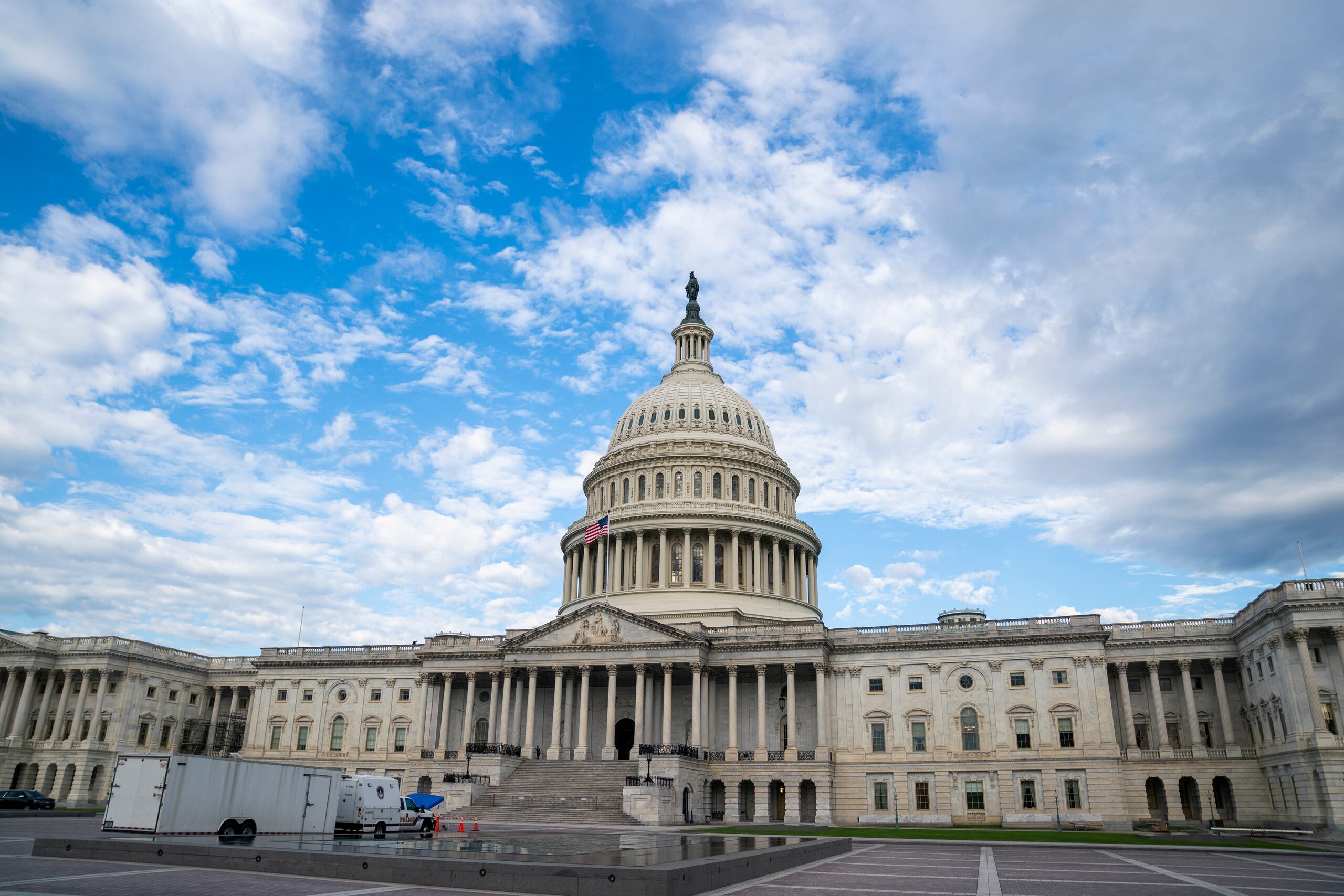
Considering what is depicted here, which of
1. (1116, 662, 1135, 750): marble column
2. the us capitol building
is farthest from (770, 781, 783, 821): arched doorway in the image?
(1116, 662, 1135, 750): marble column

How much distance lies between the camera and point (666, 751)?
6425cm

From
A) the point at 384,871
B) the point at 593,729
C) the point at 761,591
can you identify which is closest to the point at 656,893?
the point at 384,871

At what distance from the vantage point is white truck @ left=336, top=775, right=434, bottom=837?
36750 millimetres

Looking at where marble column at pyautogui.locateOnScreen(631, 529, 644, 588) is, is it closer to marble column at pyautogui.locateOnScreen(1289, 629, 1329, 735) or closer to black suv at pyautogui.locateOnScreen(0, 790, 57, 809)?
black suv at pyautogui.locateOnScreen(0, 790, 57, 809)

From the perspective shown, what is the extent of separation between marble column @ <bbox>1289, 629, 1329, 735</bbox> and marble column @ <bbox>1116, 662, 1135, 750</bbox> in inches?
555

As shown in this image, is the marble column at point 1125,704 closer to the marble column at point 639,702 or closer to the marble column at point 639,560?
the marble column at point 639,702

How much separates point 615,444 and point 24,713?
58.6 m

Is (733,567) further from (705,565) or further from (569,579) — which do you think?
(569,579)

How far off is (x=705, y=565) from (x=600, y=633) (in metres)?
18.6

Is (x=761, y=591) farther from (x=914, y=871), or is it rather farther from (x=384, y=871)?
(x=384, y=871)

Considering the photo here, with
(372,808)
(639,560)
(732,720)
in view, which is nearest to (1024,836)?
(732,720)

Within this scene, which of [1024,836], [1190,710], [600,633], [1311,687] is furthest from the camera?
[600,633]

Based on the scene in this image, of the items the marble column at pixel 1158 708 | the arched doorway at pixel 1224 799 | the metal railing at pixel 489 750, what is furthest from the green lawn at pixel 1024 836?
the metal railing at pixel 489 750

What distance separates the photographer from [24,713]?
8269 centimetres
